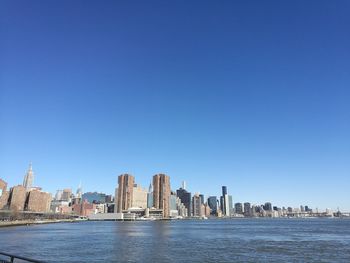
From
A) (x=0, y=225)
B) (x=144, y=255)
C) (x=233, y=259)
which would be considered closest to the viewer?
(x=233, y=259)

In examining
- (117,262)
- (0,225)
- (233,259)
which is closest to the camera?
(117,262)

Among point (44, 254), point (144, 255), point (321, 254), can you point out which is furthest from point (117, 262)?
point (321, 254)

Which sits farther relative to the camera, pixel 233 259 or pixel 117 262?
pixel 233 259

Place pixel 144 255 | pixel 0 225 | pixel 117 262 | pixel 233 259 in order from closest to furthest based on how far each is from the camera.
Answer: pixel 117 262 < pixel 233 259 < pixel 144 255 < pixel 0 225

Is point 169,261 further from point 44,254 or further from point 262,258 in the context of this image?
point 44,254

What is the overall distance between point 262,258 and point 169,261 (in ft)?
41.9

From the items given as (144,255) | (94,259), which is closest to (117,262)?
(94,259)

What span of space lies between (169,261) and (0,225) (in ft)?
481

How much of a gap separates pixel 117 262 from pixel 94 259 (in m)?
4.24

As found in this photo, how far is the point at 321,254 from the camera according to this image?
48.2 metres

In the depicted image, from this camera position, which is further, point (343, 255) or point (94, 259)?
point (343, 255)

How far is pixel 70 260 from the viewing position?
4119 centimetres

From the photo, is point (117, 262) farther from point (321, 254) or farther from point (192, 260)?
point (321, 254)

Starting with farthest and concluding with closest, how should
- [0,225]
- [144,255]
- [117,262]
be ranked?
[0,225] → [144,255] → [117,262]
